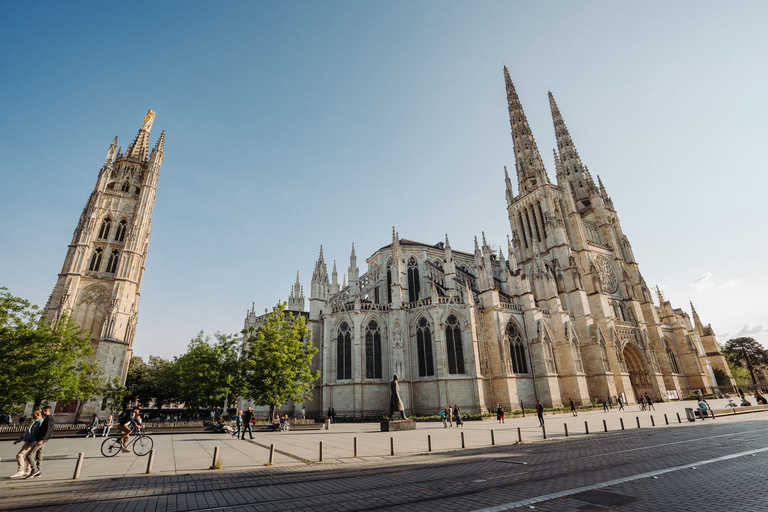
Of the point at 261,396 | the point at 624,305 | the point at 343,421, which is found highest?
the point at 624,305

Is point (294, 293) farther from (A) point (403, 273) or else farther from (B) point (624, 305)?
(B) point (624, 305)

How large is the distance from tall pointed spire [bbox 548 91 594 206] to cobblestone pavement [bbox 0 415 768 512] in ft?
162

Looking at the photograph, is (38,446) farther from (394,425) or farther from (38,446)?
(394,425)

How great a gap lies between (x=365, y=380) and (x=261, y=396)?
9.32 m

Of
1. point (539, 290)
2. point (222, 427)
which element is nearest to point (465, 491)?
point (222, 427)

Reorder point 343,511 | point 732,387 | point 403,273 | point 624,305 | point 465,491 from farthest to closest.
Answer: point 732,387 → point 624,305 → point 403,273 → point 465,491 → point 343,511

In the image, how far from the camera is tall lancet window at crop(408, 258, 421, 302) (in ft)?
124

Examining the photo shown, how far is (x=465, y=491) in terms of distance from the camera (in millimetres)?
6840

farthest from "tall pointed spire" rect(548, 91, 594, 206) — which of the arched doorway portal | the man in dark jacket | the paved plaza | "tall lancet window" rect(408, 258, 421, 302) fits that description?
the man in dark jacket

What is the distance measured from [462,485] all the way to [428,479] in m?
1.00

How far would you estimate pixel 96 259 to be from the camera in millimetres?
37656

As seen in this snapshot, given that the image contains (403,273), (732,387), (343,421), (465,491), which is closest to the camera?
(465,491)

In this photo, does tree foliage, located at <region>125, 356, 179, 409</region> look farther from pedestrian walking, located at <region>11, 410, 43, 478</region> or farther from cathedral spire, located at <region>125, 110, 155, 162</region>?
pedestrian walking, located at <region>11, 410, 43, 478</region>

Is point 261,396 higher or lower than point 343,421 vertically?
higher
